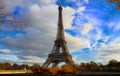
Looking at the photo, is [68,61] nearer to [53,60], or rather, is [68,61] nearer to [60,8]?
[53,60]

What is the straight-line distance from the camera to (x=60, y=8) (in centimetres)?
5456

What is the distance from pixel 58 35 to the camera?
161 feet

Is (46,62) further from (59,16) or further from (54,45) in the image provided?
(59,16)

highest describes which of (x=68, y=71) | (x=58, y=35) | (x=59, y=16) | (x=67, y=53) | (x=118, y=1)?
(x=59, y=16)

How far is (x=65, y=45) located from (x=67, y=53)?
1.99 m

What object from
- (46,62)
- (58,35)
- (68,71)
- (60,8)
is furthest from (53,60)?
(68,71)

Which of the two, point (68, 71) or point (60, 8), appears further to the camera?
point (60, 8)

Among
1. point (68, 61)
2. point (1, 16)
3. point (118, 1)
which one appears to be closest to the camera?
point (118, 1)

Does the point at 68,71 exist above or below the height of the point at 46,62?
below

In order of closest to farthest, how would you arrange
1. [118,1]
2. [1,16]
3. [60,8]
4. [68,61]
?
[118,1]
[1,16]
[68,61]
[60,8]

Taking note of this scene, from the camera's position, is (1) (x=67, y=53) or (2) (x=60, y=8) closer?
(1) (x=67, y=53)

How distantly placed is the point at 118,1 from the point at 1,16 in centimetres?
579

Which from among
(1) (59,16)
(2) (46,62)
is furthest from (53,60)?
(1) (59,16)

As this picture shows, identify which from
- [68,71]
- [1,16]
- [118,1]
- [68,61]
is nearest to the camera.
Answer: [118,1]
